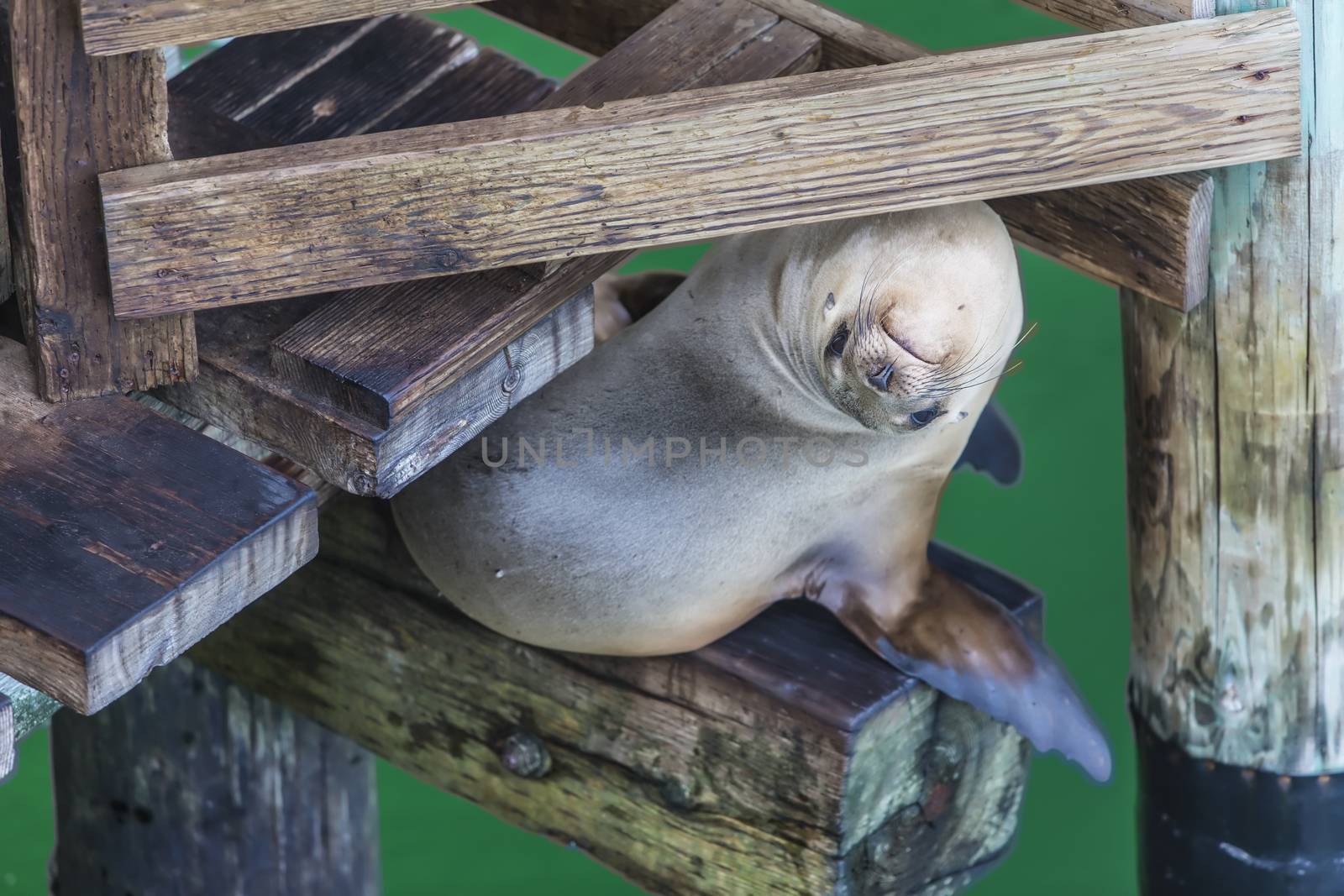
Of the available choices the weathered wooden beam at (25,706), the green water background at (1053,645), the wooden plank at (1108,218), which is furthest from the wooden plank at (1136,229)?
the green water background at (1053,645)

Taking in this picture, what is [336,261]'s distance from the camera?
6.38 feet

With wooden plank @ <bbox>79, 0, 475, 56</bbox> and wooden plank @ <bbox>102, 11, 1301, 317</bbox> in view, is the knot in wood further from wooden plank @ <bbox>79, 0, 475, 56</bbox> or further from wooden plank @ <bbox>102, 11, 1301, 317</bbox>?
wooden plank @ <bbox>79, 0, 475, 56</bbox>

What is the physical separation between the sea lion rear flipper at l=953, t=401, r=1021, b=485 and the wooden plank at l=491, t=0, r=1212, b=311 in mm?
569

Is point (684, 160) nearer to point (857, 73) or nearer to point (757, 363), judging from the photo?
point (857, 73)

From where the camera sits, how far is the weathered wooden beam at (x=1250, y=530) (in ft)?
7.43

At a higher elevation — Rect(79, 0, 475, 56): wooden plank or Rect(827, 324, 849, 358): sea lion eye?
Rect(79, 0, 475, 56): wooden plank

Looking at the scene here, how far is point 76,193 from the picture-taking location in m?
1.90

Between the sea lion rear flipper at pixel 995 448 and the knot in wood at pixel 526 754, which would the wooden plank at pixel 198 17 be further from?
the sea lion rear flipper at pixel 995 448

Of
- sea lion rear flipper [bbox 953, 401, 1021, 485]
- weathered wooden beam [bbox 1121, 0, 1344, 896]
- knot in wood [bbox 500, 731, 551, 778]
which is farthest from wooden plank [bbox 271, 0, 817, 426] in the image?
sea lion rear flipper [bbox 953, 401, 1021, 485]

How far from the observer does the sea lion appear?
2389 millimetres

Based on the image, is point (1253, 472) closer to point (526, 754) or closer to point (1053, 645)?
point (526, 754)

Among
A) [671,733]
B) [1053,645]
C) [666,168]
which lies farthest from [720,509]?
[1053,645]

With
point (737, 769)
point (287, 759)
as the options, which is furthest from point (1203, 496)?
point (287, 759)

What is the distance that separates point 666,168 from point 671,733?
0.84m
